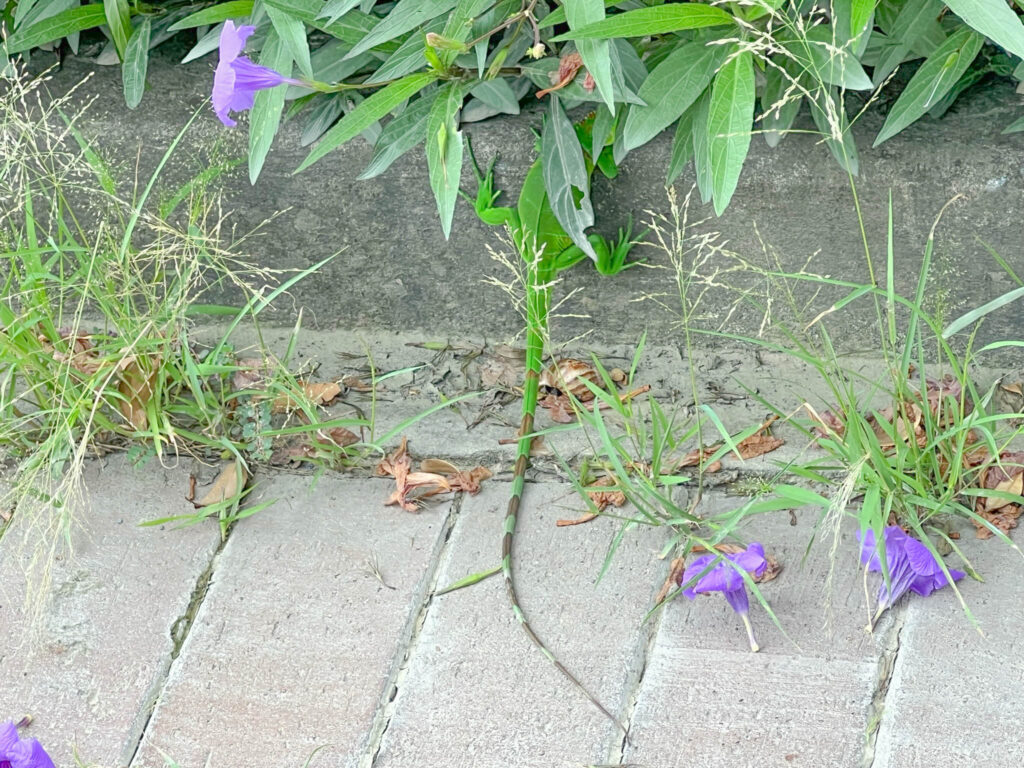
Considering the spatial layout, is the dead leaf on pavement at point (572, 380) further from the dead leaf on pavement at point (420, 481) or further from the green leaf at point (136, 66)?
the green leaf at point (136, 66)

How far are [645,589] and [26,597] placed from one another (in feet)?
3.90

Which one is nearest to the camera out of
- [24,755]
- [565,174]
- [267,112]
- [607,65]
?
[24,755]

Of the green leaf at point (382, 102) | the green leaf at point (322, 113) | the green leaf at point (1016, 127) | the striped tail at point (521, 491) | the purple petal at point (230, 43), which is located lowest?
the striped tail at point (521, 491)

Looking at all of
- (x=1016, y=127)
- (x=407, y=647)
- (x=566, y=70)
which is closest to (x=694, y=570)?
(x=407, y=647)

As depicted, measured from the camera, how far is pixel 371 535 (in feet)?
7.75

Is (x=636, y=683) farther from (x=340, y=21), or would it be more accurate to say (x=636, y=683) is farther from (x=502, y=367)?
(x=340, y=21)

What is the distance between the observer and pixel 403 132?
7.76 feet

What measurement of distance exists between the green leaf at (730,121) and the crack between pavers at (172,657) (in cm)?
123

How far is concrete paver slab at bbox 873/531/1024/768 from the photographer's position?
1.81 meters

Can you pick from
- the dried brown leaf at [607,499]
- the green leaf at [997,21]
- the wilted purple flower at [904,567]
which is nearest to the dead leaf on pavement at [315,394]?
the dried brown leaf at [607,499]

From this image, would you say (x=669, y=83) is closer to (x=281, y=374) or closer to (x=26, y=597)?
(x=281, y=374)

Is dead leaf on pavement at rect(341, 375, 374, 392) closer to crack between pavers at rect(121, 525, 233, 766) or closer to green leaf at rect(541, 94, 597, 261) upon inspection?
crack between pavers at rect(121, 525, 233, 766)

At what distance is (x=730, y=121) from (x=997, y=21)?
462mm

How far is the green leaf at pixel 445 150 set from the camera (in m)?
2.17
